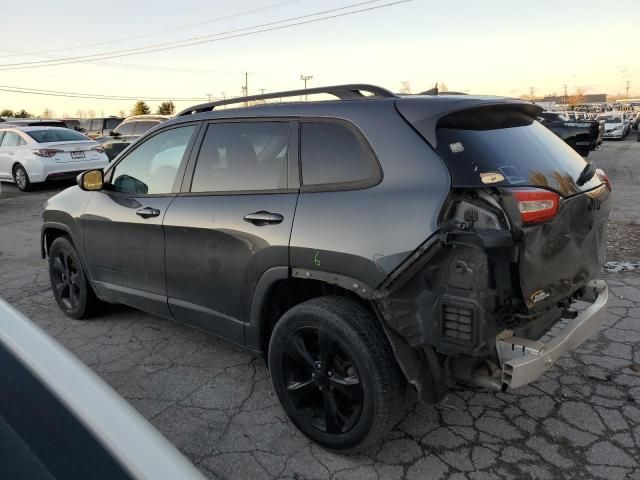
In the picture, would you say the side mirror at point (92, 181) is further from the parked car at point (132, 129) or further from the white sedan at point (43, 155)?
the parked car at point (132, 129)

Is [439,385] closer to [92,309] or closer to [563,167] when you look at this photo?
[563,167]

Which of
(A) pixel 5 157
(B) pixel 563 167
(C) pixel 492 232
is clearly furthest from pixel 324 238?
(A) pixel 5 157

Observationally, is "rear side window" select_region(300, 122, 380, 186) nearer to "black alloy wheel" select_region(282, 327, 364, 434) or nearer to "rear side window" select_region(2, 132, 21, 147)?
"black alloy wheel" select_region(282, 327, 364, 434)

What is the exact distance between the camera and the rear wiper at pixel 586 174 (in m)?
2.76

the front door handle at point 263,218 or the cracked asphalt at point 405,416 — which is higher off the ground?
the front door handle at point 263,218

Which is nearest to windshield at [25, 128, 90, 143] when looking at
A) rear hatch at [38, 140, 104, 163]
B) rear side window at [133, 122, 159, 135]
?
rear hatch at [38, 140, 104, 163]

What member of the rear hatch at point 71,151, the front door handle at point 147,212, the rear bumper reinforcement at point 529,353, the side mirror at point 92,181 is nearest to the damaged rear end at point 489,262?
the rear bumper reinforcement at point 529,353

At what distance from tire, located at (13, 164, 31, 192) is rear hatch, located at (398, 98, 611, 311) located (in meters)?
13.0

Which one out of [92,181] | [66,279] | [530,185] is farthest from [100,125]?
[530,185]

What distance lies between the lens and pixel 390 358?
2.47 metres

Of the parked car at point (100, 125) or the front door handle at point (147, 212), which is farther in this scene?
the parked car at point (100, 125)

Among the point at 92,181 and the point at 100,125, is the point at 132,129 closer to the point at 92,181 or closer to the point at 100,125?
the point at 100,125

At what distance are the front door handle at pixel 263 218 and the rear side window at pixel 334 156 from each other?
24cm

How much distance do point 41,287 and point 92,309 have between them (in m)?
1.49
